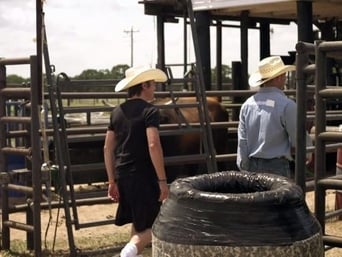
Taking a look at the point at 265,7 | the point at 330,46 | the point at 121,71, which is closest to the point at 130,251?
the point at 330,46

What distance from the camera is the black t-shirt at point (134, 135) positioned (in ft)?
16.5

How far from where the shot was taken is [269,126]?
5.07m

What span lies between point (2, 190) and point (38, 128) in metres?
1.01

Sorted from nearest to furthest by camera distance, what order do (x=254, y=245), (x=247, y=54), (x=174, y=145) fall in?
(x=254, y=245)
(x=174, y=145)
(x=247, y=54)

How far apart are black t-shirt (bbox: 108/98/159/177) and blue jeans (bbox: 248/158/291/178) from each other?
0.81 m

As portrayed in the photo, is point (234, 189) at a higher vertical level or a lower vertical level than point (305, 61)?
lower

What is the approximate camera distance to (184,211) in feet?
11.0

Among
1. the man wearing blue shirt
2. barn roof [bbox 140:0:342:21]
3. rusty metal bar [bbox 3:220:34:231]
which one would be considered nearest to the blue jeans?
the man wearing blue shirt

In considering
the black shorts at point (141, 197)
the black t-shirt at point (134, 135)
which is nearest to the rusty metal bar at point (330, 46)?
the black t-shirt at point (134, 135)

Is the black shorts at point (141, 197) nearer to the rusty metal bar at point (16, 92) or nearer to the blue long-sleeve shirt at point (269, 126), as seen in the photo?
the blue long-sleeve shirt at point (269, 126)

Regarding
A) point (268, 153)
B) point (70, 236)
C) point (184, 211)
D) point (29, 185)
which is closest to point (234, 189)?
point (184, 211)

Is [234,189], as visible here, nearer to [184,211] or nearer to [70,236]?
[184,211]

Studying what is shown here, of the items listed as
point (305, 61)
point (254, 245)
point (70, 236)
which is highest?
point (305, 61)

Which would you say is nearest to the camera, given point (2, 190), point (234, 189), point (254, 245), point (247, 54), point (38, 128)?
point (254, 245)
